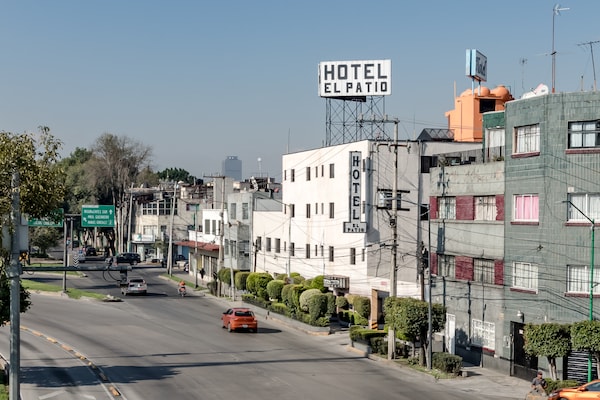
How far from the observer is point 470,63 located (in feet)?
247

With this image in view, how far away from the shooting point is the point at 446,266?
170 feet

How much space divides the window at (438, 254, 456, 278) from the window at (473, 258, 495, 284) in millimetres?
2397

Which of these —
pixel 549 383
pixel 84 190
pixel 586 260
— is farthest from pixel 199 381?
pixel 84 190

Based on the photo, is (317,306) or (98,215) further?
(98,215)

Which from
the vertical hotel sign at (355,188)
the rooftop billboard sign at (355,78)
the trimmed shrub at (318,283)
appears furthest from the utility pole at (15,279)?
the rooftop billboard sign at (355,78)

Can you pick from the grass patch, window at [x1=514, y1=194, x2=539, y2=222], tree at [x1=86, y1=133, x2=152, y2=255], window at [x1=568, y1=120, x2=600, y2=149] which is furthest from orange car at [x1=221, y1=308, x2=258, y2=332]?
tree at [x1=86, y1=133, x2=152, y2=255]

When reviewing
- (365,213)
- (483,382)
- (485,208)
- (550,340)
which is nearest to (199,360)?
(483,382)

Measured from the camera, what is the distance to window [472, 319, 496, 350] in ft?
154

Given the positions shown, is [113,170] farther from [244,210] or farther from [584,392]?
[584,392]

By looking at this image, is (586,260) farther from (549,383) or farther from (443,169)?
(443,169)

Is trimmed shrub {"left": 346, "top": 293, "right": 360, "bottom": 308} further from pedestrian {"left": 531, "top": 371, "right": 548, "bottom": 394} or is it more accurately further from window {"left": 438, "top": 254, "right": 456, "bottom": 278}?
pedestrian {"left": 531, "top": 371, "right": 548, "bottom": 394}

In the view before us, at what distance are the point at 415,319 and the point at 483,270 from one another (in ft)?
17.0

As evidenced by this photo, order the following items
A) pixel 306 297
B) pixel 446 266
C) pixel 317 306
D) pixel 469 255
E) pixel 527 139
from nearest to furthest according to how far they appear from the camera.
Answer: pixel 527 139 → pixel 469 255 → pixel 446 266 → pixel 317 306 → pixel 306 297

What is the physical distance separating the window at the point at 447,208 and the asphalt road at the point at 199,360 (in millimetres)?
9839
